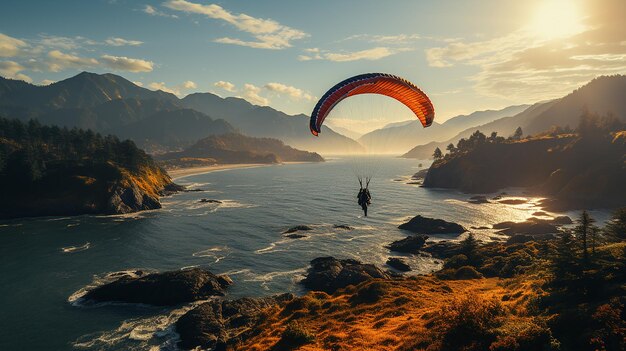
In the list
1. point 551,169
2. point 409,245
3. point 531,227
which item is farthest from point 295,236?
point 551,169

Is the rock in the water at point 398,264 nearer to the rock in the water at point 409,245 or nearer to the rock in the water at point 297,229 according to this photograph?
the rock in the water at point 409,245

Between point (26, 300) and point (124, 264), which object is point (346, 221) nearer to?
point (124, 264)

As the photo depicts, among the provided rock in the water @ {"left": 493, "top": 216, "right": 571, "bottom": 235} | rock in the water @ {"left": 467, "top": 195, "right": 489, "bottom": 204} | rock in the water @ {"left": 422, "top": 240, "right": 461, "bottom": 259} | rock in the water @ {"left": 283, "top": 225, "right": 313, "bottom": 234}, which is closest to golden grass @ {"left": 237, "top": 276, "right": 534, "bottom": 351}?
rock in the water @ {"left": 422, "top": 240, "right": 461, "bottom": 259}

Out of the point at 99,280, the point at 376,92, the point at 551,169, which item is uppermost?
the point at 376,92

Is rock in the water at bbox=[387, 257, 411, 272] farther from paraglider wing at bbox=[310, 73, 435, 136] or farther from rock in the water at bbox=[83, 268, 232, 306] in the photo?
rock in the water at bbox=[83, 268, 232, 306]

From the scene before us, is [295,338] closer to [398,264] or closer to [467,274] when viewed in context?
[467,274]
